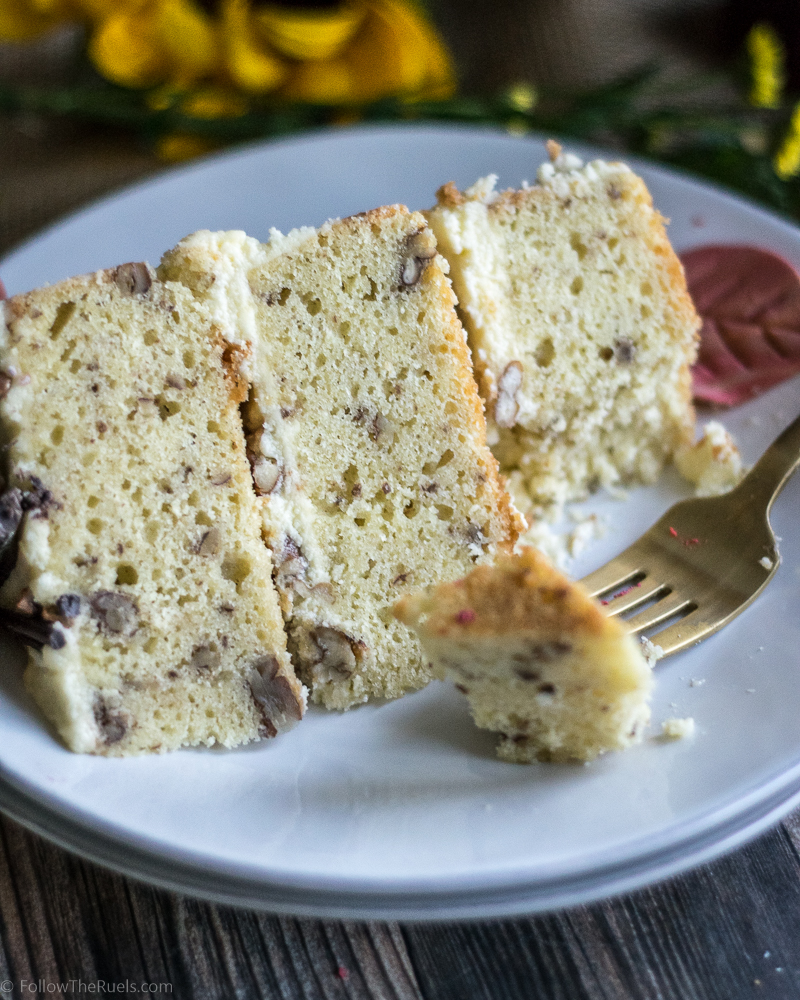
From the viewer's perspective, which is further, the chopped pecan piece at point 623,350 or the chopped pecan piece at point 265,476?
the chopped pecan piece at point 623,350

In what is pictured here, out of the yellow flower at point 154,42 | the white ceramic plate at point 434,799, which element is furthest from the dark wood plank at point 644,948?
the yellow flower at point 154,42

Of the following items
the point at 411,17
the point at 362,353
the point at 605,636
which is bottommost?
the point at 605,636

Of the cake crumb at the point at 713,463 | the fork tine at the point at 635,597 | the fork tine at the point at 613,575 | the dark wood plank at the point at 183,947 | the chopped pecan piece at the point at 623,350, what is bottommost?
the dark wood plank at the point at 183,947

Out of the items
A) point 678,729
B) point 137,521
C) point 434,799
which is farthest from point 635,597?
point 137,521

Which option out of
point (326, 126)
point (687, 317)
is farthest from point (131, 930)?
point (326, 126)

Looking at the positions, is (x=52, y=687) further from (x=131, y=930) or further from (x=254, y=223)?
(x=254, y=223)

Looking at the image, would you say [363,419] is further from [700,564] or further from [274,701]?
[700,564]

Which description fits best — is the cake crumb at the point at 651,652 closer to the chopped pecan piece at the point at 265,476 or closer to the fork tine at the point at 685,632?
the fork tine at the point at 685,632
